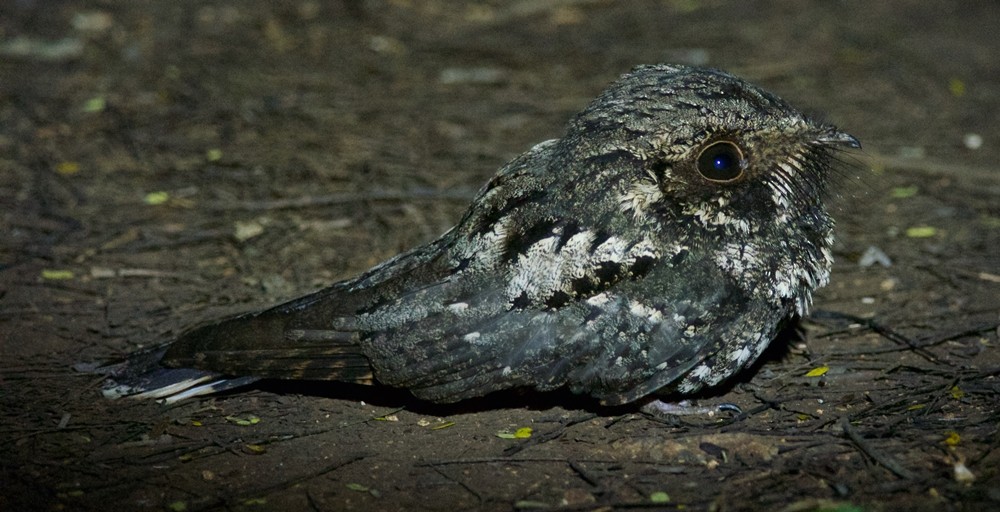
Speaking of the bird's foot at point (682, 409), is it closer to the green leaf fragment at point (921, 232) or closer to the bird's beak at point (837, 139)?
the bird's beak at point (837, 139)

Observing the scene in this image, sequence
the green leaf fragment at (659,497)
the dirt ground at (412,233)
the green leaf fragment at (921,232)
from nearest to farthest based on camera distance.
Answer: the green leaf fragment at (659,497) → the dirt ground at (412,233) → the green leaf fragment at (921,232)

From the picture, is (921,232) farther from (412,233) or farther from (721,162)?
(412,233)

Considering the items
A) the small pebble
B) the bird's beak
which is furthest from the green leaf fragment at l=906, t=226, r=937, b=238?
the bird's beak

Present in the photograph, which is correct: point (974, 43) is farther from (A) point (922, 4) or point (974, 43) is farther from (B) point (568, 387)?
(B) point (568, 387)

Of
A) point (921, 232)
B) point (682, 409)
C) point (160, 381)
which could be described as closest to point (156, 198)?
point (160, 381)

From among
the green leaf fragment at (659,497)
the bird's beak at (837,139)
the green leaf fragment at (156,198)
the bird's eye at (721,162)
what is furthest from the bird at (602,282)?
the green leaf fragment at (156,198)

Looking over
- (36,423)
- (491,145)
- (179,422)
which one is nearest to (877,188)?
(491,145)
